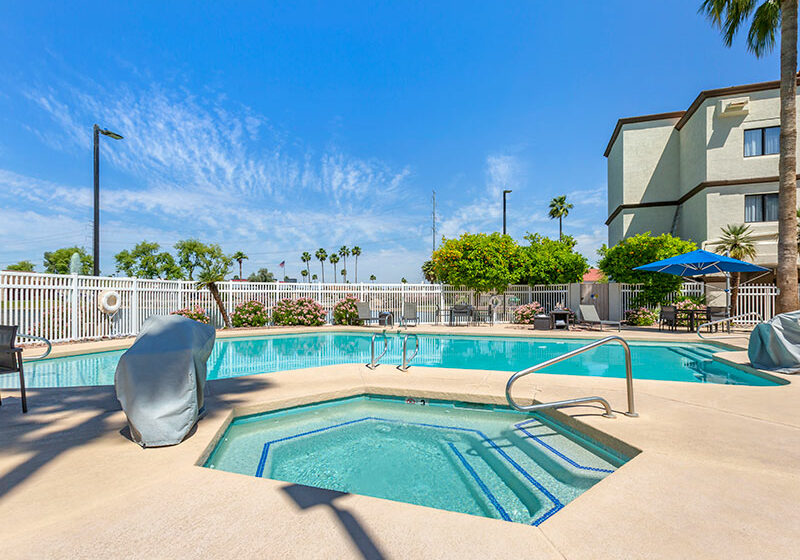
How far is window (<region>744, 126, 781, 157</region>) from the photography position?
1622 centimetres

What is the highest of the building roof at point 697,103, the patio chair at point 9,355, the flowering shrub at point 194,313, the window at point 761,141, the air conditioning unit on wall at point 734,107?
the building roof at point 697,103

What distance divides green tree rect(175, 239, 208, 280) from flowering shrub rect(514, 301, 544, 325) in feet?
146

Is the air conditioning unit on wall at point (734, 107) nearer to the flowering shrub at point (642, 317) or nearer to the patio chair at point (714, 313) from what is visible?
the flowering shrub at point (642, 317)

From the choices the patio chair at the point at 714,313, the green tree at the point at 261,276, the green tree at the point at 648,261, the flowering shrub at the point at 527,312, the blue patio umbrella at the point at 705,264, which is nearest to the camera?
the blue patio umbrella at the point at 705,264

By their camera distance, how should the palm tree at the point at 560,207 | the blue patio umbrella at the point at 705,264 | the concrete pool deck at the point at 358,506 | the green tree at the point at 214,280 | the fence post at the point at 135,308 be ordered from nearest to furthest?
the concrete pool deck at the point at 358,506, the blue patio umbrella at the point at 705,264, the fence post at the point at 135,308, the green tree at the point at 214,280, the palm tree at the point at 560,207

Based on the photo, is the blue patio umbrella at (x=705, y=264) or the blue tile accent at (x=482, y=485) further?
the blue patio umbrella at (x=705, y=264)

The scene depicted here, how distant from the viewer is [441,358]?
8812mm

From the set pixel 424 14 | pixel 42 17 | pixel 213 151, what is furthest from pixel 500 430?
pixel 213 151

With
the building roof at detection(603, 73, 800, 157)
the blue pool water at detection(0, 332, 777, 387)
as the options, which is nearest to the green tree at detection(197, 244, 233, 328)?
the blue pool water at detection(0, 332, 777, 387)

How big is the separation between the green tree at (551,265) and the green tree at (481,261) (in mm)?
719

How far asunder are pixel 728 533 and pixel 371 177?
26.0 meters

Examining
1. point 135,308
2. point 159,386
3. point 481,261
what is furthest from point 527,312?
point 159,386

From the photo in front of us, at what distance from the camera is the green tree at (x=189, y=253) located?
46812 millimetres

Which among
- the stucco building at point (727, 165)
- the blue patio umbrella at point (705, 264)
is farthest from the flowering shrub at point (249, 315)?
the stucco building at point (727, 165)
